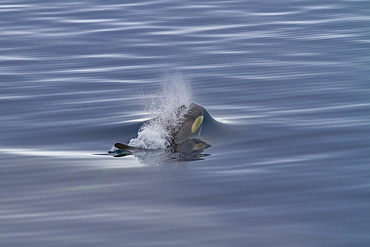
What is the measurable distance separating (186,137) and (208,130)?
733mm

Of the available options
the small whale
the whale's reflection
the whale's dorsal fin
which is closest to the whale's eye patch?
the small whale

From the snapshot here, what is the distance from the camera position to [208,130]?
1391cm

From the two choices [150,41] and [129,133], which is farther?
[150,41]

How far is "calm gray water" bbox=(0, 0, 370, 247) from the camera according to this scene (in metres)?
9.51

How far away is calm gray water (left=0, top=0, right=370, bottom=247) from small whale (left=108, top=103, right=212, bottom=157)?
11.7 inches

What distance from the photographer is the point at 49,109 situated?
53.3ft

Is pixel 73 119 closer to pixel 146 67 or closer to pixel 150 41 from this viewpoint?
pixel 146 67

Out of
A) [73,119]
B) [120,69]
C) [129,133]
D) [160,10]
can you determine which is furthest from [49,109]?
[160,10]

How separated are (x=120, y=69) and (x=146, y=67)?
778mm

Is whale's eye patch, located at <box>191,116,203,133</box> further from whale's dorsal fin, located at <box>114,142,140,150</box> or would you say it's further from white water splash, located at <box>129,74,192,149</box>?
whale's dorsal fin, located at <box>114,142,140,150</box>

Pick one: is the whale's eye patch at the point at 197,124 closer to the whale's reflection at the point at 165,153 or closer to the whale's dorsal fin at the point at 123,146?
the whale's reflection at the point at 165,153

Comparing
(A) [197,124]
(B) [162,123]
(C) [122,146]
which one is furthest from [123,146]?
(A) [197,124]

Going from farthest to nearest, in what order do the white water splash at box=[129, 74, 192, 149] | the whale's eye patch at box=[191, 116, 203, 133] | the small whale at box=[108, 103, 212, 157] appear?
the whale's eye patch at box=[191, 116, 203, 133] → the white water splash at box=[129, 74, 192, 149] → the small whale at box=[108, 103, 212, 157]

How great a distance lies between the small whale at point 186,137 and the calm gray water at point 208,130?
0.98 ft
